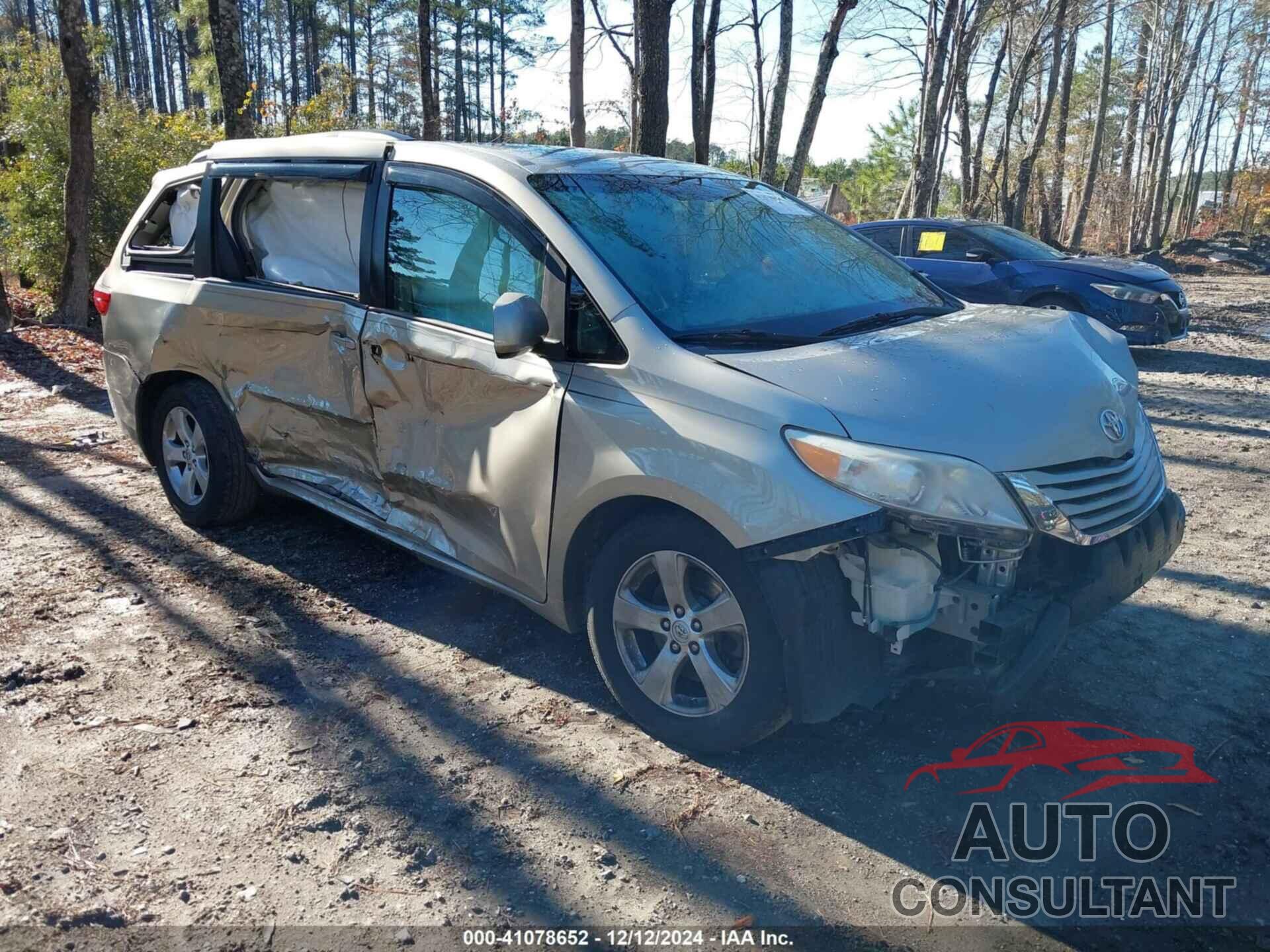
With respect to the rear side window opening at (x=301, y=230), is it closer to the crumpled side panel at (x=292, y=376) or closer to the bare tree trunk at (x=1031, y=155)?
the crumpled side panel at (x=292, y=376)

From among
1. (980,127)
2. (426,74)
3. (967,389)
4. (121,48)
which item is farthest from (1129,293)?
(121,48)

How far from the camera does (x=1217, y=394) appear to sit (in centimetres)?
921

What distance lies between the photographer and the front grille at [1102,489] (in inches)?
114

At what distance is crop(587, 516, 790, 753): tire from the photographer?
9.50ft

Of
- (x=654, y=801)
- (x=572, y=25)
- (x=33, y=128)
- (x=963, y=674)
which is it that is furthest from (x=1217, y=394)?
(x=33, y=128)

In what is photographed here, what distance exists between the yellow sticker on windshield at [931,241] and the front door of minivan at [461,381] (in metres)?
8.95

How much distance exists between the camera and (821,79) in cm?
1617

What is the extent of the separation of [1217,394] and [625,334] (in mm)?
8152

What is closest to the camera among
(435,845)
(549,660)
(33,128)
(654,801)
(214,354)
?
(435,845)

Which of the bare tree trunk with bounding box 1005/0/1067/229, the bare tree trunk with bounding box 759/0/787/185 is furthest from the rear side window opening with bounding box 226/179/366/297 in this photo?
the bare tree trunk with bounding box 1005/0/1067/229

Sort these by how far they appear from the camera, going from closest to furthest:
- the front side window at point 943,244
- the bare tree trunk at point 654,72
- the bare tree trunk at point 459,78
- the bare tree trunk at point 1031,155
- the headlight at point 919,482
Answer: the headlight at point 919,482 < the bare tree trunk at point 654,72 < the front side window at point 943,244 < the bare tree trunk at point 1031,155 < the bare tree trunk at point 459,78

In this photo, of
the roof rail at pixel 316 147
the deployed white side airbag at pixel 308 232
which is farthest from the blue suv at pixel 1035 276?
the deployed white side airbag at pixel 308 232

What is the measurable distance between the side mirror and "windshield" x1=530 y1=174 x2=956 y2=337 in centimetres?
33

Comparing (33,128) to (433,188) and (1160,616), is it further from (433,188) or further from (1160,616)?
(1160,616)
